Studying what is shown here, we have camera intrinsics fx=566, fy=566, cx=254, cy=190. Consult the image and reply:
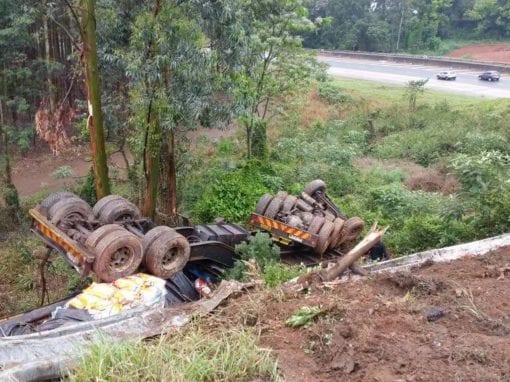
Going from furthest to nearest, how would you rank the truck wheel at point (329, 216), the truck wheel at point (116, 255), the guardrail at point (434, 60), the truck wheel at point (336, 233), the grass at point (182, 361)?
the guardrail at point (434, 60)
the truck wheel at point (329, 216)
the truck wheel at point (336, 233)
the truck wheel at point (116, 255)
the grass at point (182, 361)

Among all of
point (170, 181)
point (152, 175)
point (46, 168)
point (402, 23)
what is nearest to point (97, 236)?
point (152, 175)

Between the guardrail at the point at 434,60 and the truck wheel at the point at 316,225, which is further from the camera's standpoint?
the guardrail at the point at 434,60

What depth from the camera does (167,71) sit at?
10.6 meters

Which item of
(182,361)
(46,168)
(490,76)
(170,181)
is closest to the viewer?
(182,361)

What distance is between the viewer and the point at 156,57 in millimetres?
10023

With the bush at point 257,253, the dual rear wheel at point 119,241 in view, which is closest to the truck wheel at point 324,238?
the bush at point 257,253

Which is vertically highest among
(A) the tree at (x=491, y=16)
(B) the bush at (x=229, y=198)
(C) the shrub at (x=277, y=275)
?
(A) the tree at (x=491, y=16)

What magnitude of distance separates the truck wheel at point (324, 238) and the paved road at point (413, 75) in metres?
23.0

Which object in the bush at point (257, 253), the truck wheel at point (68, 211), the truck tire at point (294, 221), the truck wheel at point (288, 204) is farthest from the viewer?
the truck wheel at point (288, 204)

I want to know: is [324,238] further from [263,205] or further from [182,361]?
[182,361]

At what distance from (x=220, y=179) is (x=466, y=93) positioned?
22.1m

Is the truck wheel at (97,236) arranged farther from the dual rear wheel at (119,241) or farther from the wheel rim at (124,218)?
the wheel rim at (124,218)

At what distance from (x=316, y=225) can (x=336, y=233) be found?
1.26 feet

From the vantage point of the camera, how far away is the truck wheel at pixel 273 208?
9.53m
